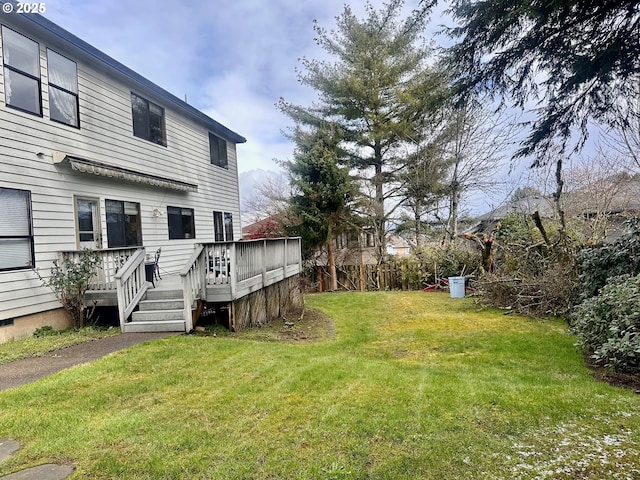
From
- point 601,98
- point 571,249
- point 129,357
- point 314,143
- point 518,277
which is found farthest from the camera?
point 314,143

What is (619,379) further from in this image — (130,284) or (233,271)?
(130,284)

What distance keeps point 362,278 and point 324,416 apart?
12.1 meters

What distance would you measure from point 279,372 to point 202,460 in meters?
1.98

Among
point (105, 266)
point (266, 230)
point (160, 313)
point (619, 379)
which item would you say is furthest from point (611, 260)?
point (266, 230)

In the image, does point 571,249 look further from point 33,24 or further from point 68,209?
point 33,24

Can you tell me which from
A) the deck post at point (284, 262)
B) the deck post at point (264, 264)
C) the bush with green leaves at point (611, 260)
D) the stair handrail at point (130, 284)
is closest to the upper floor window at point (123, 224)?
the stair handrail at point (130, 284)

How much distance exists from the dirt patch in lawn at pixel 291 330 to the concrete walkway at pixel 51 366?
120 centimetres

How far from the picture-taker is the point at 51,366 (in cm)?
476

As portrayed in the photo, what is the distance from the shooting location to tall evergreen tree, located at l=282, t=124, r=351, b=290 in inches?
562

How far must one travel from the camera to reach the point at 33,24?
6.56 m

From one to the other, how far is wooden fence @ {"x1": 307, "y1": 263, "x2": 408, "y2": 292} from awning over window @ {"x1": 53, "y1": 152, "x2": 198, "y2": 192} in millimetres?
7132

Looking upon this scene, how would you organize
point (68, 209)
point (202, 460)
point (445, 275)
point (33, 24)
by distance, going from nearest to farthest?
1. point (202, 460)
2. point (33, 24)
3. point (68, 209)
4. point (445, 275)

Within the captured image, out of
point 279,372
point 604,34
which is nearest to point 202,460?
point 279,372

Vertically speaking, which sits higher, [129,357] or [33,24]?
[33,24]
